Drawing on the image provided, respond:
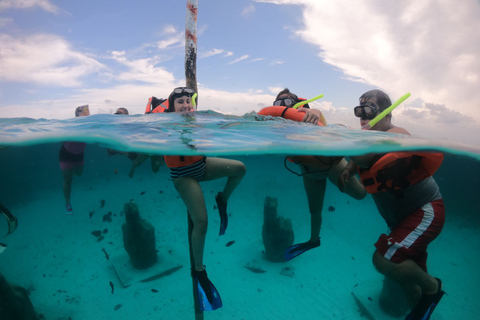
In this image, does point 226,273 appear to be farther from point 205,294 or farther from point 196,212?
point 196,212

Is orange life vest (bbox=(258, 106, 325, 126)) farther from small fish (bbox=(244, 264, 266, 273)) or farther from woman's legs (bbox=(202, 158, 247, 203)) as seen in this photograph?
small fish (bbox=(244, 264, 266, 273))

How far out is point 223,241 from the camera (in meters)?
16.8

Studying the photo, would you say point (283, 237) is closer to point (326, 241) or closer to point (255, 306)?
point (255, 306)

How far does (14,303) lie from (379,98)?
402 inches

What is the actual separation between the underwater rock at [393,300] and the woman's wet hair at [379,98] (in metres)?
6.99

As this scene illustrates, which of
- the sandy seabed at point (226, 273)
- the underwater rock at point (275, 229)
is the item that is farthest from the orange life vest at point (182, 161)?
the underwater rock at point (275, 229)

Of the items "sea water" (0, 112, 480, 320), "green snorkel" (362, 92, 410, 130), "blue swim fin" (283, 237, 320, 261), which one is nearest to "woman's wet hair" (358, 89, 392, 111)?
"green snorkel" (362, 92, 410, 130)

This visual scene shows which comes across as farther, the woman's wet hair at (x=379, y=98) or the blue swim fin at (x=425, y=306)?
the woman's wet hair at (x=379, y=98)

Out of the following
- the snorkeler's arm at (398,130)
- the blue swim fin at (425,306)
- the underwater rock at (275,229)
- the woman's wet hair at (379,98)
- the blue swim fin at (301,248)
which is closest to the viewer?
the blue swim fin at (425,306)

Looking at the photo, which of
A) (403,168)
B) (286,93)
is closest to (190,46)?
(286,93)

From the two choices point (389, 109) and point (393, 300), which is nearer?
point (389, 109)

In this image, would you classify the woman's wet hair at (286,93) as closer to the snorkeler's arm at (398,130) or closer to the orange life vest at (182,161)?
the snorkeler's arm at (398,130)

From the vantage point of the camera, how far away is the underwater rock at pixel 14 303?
5.65 metres

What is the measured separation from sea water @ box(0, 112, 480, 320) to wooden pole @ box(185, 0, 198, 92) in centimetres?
278
